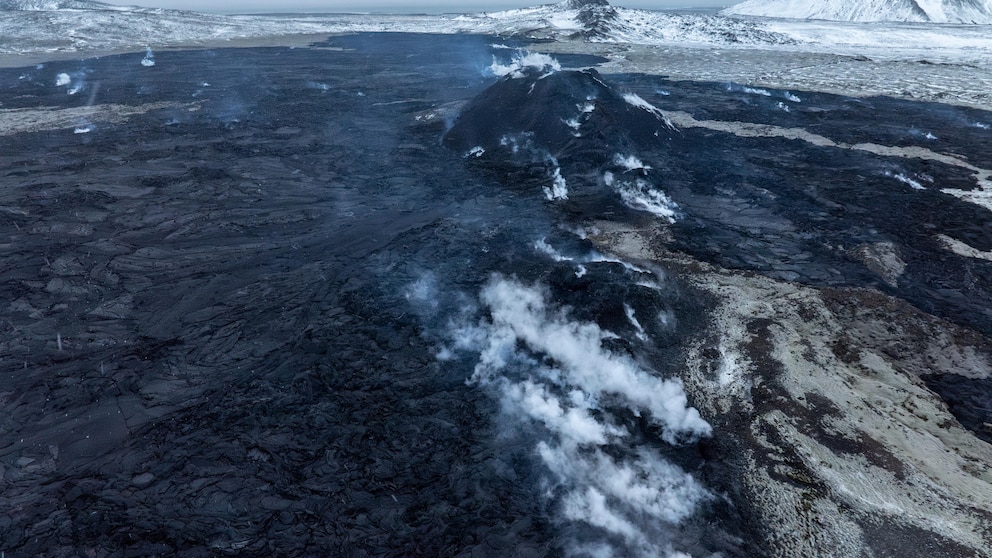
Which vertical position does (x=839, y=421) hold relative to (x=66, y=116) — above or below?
below

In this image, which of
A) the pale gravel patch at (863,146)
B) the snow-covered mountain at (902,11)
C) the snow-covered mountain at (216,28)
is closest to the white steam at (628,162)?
the pale gravel patch at (863,146)

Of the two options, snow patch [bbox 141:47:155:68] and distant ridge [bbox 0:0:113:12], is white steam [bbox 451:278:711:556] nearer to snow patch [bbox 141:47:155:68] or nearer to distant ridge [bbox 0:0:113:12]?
snow patch [bbox 141:47:155:68]

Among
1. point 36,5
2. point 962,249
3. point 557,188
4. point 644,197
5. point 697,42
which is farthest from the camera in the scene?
point 36,5

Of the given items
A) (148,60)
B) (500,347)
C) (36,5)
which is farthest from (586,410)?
(36,5)

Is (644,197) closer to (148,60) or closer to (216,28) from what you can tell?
(148,60)

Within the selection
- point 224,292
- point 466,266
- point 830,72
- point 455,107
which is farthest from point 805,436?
point 830,72

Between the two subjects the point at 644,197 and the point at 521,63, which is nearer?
the point at 644,197

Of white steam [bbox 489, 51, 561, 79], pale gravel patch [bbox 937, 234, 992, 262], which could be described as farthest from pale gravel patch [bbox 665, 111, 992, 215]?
white steam [bbox 489, 51, 561, 79]

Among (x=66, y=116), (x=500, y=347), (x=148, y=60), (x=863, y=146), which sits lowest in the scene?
(x=500, y=347)
